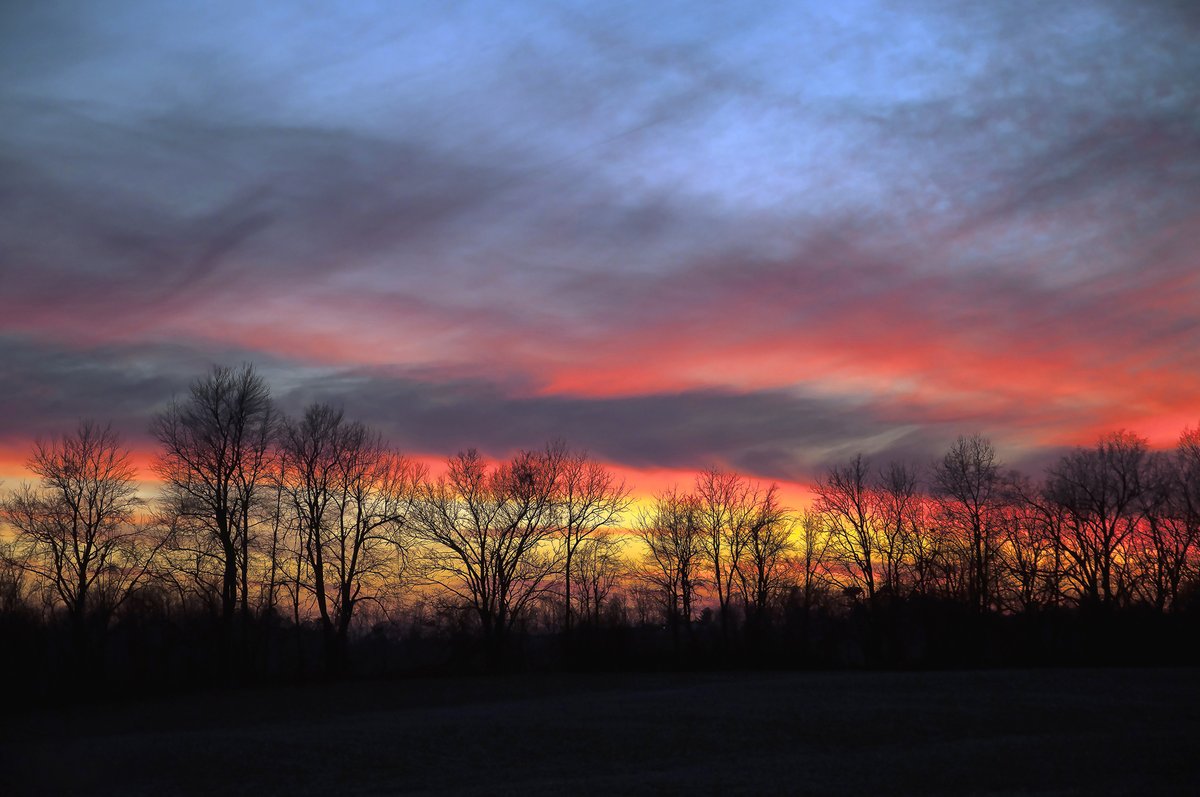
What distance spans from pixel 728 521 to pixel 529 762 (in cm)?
5086

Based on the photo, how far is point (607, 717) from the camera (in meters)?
26.6

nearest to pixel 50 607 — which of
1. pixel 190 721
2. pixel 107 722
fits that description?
pixel 107 722

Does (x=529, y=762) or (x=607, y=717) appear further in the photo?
(x=607, y=717)

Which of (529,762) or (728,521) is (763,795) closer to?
(529,762)

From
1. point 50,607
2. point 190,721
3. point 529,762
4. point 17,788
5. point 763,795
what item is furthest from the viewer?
point 50,607

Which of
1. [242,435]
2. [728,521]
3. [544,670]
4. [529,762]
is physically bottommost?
[544,670]

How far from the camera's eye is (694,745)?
2225 cm

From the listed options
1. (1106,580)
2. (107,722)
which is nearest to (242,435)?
(107,722)

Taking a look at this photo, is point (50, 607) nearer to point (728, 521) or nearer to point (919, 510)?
point (728, 521)

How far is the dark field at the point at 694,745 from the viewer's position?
688 inches

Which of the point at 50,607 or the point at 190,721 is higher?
the point at 50,607

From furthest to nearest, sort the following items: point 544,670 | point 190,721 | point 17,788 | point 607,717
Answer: point 544,670 → point 190,721 → point 607,717 → point 17,788

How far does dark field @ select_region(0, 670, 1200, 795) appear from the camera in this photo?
17.5m

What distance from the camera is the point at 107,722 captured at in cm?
3581
